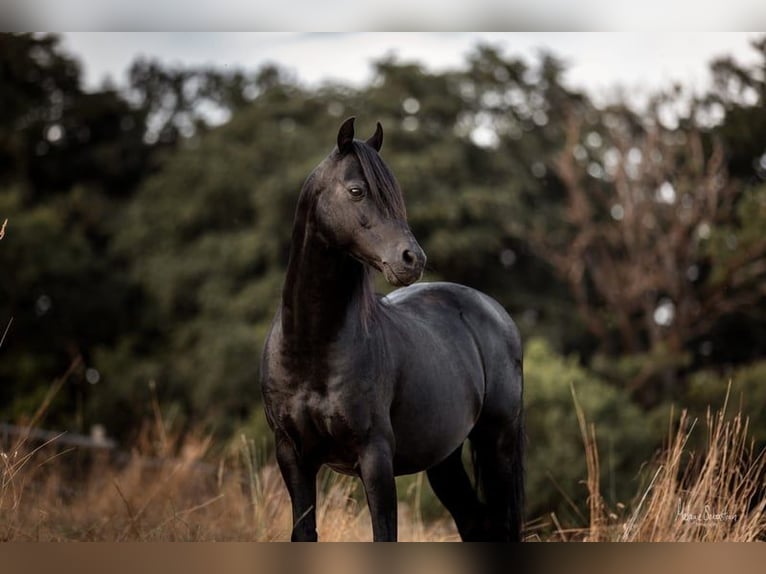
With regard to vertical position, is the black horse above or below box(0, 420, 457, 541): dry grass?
above

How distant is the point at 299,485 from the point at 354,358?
Answer: 470 mm

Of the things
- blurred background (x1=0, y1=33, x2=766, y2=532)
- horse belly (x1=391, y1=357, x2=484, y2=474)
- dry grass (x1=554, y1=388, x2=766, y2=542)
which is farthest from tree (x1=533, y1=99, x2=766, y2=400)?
horse belly (x1=391, y1=357, x2=484, y2=474)

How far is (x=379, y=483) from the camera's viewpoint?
2.94 m

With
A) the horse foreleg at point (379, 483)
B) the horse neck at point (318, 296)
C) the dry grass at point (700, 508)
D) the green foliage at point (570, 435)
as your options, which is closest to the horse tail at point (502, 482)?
the dry grass at point (700, 508)

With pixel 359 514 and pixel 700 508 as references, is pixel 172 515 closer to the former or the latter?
pixel 359 514

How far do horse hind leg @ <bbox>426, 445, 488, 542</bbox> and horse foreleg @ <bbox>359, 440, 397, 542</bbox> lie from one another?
3.11 ft

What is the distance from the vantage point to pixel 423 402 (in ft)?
10.7

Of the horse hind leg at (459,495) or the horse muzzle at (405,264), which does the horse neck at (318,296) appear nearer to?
the horse muzzle at (405,264)

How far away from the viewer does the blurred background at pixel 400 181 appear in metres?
13.0

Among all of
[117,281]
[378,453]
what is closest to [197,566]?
[378,453]

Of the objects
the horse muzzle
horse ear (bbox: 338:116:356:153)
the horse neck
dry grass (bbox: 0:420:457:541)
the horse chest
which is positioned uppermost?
horse ear (bbox: 338:116:356:153)

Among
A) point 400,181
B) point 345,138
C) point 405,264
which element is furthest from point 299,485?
point 400,181

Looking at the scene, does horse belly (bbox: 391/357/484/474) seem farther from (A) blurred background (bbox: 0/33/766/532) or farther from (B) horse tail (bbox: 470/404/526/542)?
(A) blurred background (bbox: 0/33/766/532)

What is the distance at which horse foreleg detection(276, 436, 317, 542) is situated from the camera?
3.08 meters
